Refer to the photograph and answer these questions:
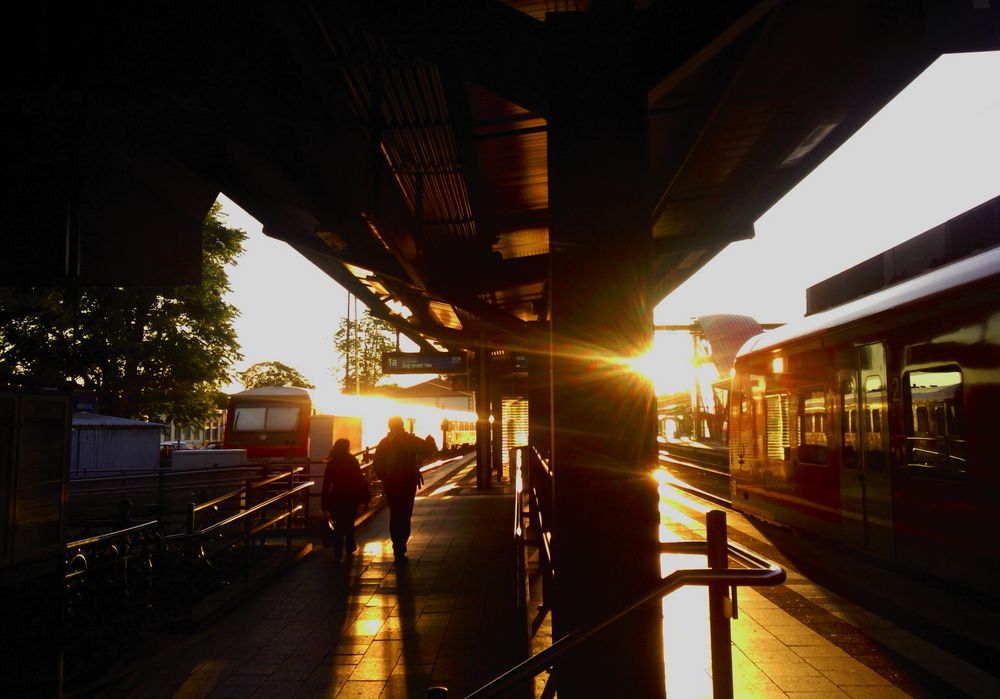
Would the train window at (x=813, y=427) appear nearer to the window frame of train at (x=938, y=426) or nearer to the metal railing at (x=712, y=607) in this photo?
the window frame of train at (x=938, y=426)

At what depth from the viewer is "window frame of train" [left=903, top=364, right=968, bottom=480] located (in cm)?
669

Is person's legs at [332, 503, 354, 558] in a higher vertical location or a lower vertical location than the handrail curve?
lower

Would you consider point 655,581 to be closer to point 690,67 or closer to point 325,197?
point 690,67

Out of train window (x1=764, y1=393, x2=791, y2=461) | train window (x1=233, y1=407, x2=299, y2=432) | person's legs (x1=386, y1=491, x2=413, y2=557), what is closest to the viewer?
person's legs (x1=386, y1=491, x2=413, y2=557)

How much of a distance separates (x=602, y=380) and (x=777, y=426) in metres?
9.11

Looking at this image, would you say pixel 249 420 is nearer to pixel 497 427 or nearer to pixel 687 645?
pixel 497 427

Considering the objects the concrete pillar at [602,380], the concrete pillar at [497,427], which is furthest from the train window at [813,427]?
the concrete pillar at [497,427]

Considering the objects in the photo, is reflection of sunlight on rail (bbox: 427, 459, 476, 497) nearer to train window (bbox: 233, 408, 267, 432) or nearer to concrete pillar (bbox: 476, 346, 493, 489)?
concrete pillar (bbox: 476, 346, 493, 489)

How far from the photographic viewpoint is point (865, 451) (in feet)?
27.7

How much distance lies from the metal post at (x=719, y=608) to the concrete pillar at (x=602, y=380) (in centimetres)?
49

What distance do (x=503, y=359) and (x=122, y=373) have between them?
16.4 m

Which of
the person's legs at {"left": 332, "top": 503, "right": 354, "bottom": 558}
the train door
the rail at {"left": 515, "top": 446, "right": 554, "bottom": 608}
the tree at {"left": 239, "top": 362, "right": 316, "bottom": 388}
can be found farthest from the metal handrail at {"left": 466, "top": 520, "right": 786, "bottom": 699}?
the tree at {"left": 239, "top": 362, "right": 316, "bottom": 388}

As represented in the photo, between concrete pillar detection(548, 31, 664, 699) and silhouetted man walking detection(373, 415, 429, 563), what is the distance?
6.14 m

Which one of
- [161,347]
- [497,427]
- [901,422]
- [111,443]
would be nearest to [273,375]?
[161,347]
